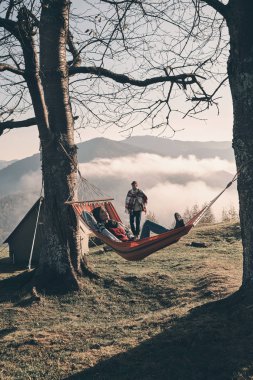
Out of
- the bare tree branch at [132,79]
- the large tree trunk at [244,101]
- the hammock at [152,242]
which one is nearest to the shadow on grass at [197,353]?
the large tree trunk at [244,101]

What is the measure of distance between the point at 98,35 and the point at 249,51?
3775mm

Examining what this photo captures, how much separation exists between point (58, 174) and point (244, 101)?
184 inches

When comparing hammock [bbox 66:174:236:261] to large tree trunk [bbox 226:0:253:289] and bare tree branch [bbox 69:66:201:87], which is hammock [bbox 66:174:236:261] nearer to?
large tree trunk [bbox 226:0:253:289]

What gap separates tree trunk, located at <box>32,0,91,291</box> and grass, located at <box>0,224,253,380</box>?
610 millimetres

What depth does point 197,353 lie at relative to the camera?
17.4 ft

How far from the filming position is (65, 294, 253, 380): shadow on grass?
4.96 m

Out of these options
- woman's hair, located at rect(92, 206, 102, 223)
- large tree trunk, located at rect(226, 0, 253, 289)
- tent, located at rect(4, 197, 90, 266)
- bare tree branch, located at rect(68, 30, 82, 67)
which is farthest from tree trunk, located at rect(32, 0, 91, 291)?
large tree trunk, located at rect(226, 0, 253, 289)

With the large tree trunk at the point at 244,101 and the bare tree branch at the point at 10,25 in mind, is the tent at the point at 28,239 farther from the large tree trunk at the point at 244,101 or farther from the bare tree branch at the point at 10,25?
the large tree trunk at the point at 244,101

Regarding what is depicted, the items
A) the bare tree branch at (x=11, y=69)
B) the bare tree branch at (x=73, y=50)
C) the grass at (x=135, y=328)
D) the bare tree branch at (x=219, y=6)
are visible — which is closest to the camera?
the grass at (x=135, y=328)

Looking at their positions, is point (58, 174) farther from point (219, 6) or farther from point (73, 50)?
→ point (219, 6)

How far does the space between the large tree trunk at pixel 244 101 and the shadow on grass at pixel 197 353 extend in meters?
0.72

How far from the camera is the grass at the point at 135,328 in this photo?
17.2 ft

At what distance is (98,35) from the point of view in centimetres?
887

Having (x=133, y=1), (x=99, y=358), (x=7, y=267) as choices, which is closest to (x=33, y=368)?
(x=99, y=358)
